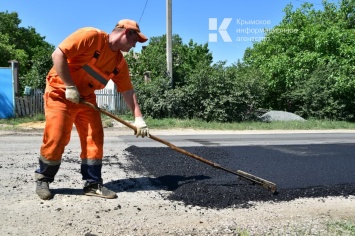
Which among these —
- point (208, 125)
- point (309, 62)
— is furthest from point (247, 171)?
Answer: point (309, 62)

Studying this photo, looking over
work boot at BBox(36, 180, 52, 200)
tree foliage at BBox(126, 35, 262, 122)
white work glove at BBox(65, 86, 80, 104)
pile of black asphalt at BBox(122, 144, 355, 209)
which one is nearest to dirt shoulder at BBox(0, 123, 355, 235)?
work boot at BBox(36, 180, 52, 200)

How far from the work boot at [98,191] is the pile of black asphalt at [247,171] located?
1.92 ft

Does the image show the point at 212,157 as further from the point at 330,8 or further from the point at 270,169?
the point at 330,8

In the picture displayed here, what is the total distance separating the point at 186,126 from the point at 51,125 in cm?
1009

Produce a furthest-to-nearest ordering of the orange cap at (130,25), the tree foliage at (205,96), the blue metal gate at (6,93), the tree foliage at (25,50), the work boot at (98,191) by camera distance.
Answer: the tree foliage at (25,50), the tree foliage at (205,96), the blue metal gate at (6,93), the work boot at (98,191), the orange cap at (130,25)

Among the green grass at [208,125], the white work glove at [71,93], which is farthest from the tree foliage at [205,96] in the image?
the white work glove at [71,93]

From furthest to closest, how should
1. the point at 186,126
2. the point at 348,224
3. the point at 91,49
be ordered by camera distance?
the point at 186,126, the point at 91,49, the point at 348,224

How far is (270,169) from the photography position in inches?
204

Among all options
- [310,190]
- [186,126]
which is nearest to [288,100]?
[186,126]

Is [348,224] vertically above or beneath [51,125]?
beneath

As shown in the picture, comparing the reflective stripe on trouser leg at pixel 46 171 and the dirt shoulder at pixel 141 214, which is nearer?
the dirt shoulder at pixel 141 214

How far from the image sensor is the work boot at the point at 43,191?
11.8ft

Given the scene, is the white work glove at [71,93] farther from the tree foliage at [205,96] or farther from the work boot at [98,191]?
the tree foliage at [205,96]

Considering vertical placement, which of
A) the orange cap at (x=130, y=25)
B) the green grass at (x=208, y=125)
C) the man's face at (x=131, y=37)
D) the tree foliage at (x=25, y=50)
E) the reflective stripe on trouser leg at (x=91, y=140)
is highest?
the tree foliage at (x=25, y=50)
